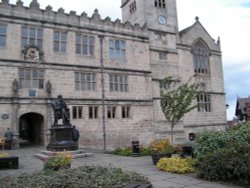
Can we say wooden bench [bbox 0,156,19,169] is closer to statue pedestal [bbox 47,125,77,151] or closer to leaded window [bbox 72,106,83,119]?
statue pedestal [bbox 47,125,77,151]

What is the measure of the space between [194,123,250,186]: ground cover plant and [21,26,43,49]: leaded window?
17.2 m

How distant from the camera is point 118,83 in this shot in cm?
2667

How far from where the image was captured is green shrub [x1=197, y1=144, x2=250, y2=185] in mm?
8367

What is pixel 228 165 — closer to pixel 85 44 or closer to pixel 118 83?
pixel 118 83

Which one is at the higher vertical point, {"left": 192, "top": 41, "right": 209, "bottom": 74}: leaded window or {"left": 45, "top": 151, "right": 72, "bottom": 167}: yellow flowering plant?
{"left": 192, "top": 41, "right": 209, "bottom": 74}: leaded window

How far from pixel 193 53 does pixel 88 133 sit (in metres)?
16.4

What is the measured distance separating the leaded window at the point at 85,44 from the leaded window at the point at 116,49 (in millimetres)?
Answer: 1938

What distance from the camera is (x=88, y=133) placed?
2425 centimetres

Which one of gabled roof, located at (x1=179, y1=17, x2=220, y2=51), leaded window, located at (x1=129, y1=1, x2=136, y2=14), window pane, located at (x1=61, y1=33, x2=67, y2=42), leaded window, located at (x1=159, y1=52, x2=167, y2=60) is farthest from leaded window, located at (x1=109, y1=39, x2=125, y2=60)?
gabled roof, located at (x1=179, y1=17, x2=220, y2=51)

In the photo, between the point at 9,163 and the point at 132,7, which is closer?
the point at 9,163

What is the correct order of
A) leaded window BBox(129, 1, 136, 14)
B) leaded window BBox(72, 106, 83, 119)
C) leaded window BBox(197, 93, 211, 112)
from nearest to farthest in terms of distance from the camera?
leaded window BBox(72, 106, 83, 119), leaded window BBox(197, 93, 211, 112), leaded window BBox(129, 1, 136, 14)

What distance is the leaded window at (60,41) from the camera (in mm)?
24156

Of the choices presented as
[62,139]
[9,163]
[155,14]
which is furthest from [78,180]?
[155,14]

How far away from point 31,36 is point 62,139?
11235 mm
